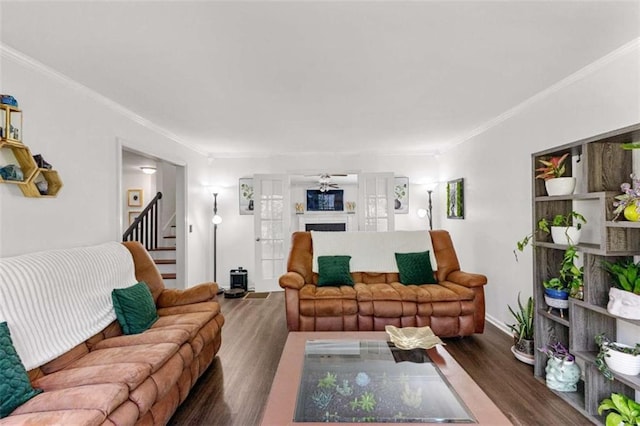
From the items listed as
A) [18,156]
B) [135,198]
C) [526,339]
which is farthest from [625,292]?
[135,198]

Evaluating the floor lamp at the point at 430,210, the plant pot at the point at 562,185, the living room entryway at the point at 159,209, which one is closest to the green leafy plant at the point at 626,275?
the plant pot at the point at 562,185

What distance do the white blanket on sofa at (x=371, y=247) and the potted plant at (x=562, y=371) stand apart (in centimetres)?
161

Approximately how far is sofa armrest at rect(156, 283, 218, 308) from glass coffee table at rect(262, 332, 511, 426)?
1.03 meters

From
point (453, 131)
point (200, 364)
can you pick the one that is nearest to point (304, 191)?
point (453, 131)

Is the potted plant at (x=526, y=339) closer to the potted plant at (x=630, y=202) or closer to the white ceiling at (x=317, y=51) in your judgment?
the potted plant at (x=630, y=202)

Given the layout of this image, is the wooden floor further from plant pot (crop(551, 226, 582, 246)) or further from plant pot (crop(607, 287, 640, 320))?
plant pot (crop(551, 226, 582, 246))

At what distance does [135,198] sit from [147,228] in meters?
1.50

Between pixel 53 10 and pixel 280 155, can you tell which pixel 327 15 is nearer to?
pixel 53 10

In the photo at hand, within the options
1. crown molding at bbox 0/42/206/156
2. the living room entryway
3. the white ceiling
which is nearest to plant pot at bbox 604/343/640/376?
the white ceiling

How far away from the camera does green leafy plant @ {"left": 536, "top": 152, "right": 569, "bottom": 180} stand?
243 centimetres

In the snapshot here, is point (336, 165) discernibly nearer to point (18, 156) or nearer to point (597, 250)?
point (597, 250)

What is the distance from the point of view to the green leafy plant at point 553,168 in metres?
2.43

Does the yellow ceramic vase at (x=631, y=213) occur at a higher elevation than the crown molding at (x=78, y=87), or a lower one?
lower

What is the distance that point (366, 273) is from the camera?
3.99 m
